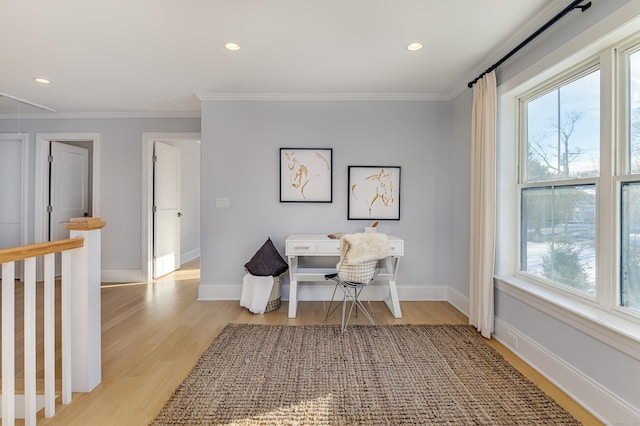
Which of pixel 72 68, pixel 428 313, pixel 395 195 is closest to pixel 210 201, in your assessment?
pixel 72 68

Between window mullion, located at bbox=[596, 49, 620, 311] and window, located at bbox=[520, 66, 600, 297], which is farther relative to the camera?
window, located at bbox=[520, 66, 600, 297]

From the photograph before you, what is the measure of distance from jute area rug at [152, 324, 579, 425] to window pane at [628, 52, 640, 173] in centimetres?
141

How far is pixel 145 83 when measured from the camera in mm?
3354

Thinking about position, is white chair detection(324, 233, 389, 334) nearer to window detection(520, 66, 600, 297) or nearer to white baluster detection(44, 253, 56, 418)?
window detection(520, 66, 600, 297)

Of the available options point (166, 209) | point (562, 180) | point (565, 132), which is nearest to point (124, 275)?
point (166, 209)

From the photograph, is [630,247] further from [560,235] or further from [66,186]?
[66,186]

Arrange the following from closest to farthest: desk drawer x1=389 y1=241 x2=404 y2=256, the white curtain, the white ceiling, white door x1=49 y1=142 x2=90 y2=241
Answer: the white ceiling, the white curtain, desk drawer x1=389 y1=241 x2=404 y2=256, white door x1=49 y1=142 x2=90 y2=241

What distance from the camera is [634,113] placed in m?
1.70

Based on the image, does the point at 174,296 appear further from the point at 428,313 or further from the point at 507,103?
the point at 507,103

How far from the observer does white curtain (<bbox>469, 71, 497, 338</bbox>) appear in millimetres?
2635

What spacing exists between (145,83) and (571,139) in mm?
3847

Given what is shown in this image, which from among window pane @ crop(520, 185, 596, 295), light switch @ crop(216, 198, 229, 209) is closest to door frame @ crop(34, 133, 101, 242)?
light switch @ crop(216, 198, 229, 209)

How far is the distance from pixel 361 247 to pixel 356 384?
109cm

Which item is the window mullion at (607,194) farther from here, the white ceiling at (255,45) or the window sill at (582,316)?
the white ceiling at (255,45)
